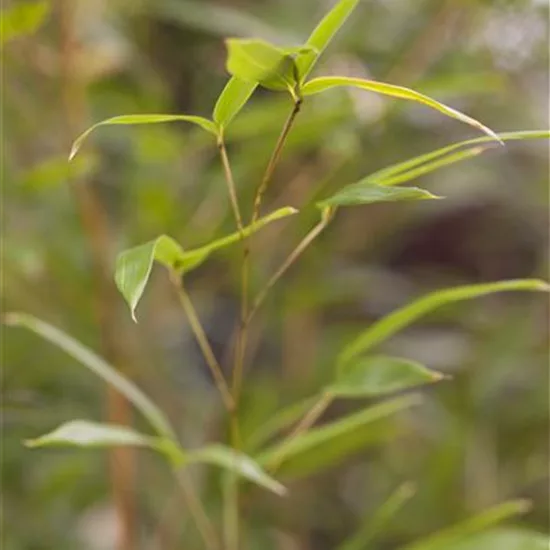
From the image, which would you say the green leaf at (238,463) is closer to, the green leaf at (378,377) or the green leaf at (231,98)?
the green leaf at (378,377)

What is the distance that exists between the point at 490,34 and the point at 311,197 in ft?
0.75

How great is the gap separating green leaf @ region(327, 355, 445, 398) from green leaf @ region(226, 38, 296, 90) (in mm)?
153

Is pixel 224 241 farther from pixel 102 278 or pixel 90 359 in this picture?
pixel 102 278

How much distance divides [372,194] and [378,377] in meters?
0.12

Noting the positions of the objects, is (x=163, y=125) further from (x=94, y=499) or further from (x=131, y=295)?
(x=131, y=295)

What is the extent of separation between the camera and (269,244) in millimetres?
713

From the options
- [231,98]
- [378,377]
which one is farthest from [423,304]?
[231,98]

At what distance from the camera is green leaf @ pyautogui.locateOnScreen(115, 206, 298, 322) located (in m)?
0.31

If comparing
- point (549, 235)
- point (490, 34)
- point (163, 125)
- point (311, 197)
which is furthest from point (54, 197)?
point (549, 235)

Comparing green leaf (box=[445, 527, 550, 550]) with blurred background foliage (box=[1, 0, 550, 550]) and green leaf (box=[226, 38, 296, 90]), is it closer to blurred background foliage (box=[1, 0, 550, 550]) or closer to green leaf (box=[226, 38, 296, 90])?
blurred background foliage (box=[1, 0, 550, 550])

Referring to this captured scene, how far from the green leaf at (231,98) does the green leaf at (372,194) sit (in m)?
0.04

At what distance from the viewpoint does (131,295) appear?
12.2 inches

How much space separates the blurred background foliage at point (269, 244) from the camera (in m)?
0.61

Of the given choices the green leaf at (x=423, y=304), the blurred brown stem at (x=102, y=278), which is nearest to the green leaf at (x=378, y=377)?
the green leaf at (x=423, y=304)
